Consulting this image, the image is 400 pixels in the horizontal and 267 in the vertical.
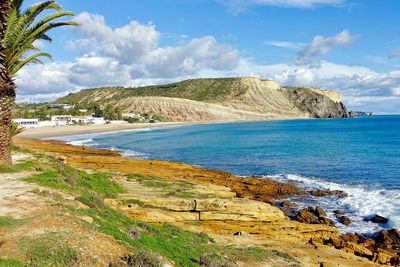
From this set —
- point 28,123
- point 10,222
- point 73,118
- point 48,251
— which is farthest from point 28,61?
A: point 73,118

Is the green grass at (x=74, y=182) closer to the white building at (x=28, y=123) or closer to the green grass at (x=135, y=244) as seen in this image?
the green grass at (x=135, y=244)

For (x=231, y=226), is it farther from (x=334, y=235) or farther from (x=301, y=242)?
(x=334, y=235)

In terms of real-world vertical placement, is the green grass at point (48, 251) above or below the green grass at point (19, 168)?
below

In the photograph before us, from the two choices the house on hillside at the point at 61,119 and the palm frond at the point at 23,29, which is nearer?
the palm frond at the point at 23,29

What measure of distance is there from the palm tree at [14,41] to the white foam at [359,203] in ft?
59.4

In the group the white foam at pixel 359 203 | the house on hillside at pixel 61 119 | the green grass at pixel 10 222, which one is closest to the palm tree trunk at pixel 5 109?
the green grass at pixel 10 222

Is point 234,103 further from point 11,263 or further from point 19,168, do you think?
point 11,263

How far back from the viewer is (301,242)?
1258cm

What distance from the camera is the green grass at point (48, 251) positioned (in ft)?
18.1

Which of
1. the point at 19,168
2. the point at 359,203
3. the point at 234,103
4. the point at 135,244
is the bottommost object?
the point at 359,203

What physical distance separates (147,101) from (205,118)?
3343 cm

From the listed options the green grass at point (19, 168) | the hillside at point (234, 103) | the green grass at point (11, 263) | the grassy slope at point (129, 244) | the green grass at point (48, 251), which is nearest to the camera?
the green grass at point (11, 263)

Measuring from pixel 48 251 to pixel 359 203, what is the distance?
19970 millimetres

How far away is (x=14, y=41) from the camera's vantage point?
42.3 feet
